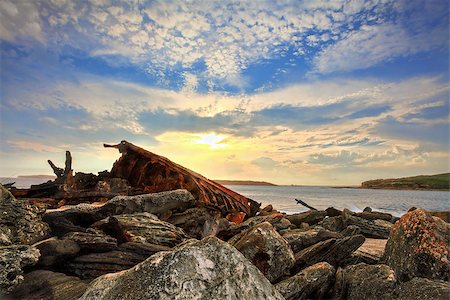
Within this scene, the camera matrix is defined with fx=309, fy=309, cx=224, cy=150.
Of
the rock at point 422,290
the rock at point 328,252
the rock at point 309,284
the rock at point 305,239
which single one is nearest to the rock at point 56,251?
the rock at point 309,284

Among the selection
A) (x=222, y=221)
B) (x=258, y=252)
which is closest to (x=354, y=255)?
(x=258, y=252)

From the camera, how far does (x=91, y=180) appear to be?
1291cm

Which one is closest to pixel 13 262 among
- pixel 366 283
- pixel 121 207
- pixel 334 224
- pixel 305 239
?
pixel 121 207

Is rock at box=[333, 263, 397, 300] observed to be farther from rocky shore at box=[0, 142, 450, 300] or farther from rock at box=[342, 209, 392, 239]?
rock at box=[342, 209, 392, 239]

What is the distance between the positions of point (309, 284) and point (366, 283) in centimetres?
81

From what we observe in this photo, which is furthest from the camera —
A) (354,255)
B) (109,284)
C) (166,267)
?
(354,255)

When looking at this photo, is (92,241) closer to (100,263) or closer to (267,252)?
(100,263)

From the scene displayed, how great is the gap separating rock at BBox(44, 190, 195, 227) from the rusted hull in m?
1.91

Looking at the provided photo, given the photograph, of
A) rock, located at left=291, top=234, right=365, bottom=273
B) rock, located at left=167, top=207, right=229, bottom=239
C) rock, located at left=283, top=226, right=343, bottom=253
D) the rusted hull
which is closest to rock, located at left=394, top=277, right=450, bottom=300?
rock, located at left=291, top=234, right=365, bottom=273

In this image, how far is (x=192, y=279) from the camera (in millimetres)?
2557

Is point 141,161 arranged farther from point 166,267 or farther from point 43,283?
point 166,267

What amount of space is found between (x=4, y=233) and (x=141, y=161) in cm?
766

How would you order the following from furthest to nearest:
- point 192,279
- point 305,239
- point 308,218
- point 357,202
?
point 357,202, point 308,218, point 305,239, point 192,279

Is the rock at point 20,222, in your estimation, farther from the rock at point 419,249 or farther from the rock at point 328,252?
the rock at point 419,249
